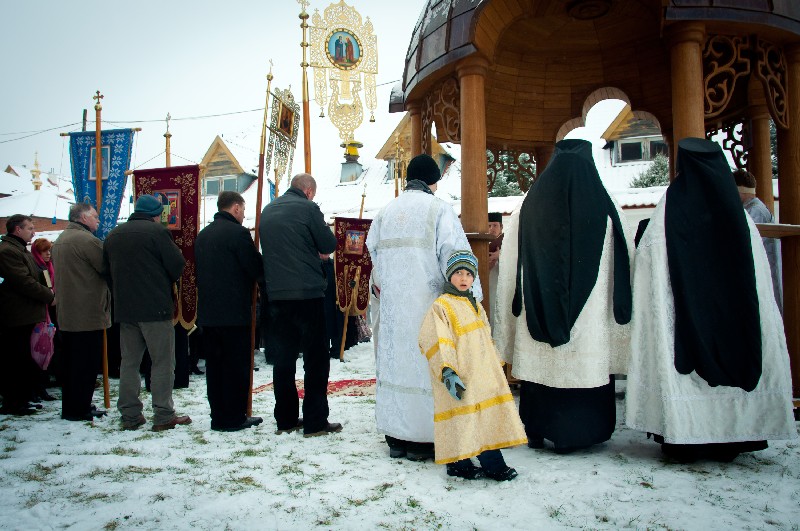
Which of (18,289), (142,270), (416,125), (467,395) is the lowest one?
(467,395)

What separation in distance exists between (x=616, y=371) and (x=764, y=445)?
3.08 feet

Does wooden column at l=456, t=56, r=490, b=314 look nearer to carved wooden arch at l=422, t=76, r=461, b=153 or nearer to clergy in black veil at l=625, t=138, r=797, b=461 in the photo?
carved wooden arch at l=422, t=76, r=461, b=153

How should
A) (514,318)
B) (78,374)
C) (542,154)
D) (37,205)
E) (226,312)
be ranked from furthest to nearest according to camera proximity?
(37,205) → (542,154) → (78,374) → (226,312) → (514,318)

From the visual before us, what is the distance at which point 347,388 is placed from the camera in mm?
6797

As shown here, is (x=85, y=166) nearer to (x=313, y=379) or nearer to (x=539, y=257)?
(x=313, y=379)

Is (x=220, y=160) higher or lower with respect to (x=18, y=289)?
higher

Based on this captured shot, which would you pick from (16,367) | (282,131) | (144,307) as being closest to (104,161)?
(16,367)

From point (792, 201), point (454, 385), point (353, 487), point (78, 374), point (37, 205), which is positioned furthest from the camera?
point (37, 205)

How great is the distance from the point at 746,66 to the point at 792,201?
1251 mm

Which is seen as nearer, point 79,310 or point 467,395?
point 467,395

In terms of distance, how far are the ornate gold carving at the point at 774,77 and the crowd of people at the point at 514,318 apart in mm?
1939

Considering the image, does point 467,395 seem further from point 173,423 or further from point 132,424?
point 132,424

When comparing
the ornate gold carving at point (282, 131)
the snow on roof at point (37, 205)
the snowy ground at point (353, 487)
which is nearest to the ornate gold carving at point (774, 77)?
the snowy ground at point (353, 487)

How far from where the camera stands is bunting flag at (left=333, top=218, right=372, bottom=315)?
386 inches
